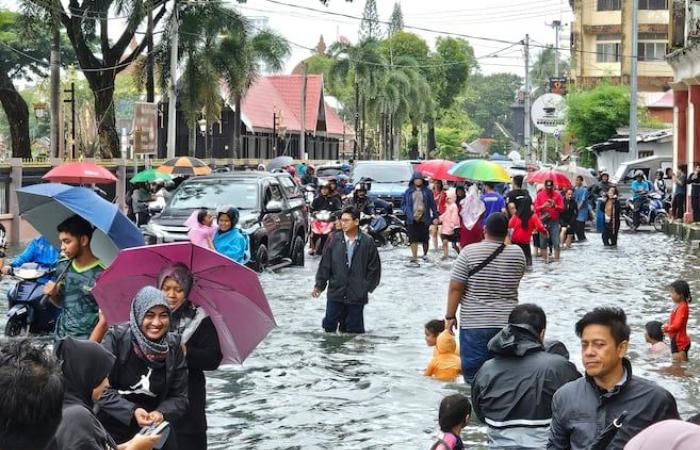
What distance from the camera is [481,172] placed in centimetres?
2250

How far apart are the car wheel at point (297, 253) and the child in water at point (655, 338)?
35.6ft

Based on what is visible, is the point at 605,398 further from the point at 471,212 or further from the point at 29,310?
the point at 471,212

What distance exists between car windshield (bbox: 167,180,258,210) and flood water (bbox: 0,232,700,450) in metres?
1.36

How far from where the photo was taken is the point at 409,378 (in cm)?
1211

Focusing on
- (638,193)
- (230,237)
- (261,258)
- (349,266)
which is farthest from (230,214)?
(638,193)

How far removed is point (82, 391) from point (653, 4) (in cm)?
7299

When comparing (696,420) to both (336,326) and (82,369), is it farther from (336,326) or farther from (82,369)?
(336,326)

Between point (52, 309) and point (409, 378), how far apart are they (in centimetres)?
345

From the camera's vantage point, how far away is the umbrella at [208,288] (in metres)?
7.12

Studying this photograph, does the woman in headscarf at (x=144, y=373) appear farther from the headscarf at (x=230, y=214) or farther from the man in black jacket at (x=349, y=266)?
the headscarf at (x=230, y=214)

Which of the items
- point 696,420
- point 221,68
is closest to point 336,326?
point 696,420

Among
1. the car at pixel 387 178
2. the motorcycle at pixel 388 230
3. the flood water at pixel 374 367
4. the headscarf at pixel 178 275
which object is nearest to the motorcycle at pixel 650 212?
the car at pixel 387 178

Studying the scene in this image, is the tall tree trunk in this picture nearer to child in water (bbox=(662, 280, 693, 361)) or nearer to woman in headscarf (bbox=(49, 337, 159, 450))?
child in water (bbox=(662, 280, 693, 361))

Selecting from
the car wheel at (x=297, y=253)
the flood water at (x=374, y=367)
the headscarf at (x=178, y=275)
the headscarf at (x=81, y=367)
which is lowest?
the flood water at (x=374, y=367)
